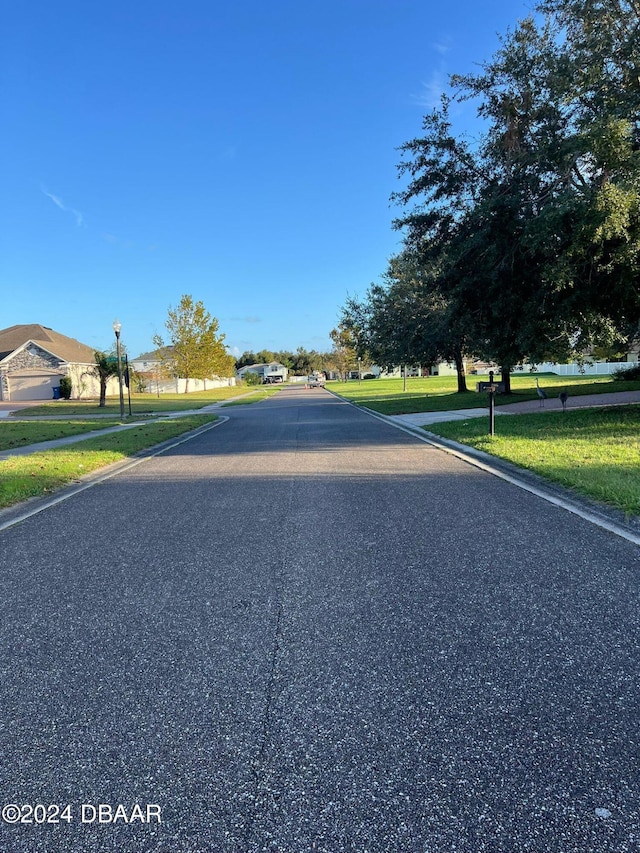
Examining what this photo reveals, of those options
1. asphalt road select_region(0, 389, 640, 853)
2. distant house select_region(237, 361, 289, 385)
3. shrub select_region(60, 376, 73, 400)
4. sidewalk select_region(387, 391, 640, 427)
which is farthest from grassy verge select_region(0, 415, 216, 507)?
distant house select_region(237, 361, 289, 385)

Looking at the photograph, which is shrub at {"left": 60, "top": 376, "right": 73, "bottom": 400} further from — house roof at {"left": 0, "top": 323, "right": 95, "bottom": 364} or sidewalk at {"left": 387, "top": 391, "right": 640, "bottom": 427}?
sidewalk at {"left": 387, "top": 391, "right": 640, "bottom": 427}

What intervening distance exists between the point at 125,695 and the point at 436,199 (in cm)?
1577

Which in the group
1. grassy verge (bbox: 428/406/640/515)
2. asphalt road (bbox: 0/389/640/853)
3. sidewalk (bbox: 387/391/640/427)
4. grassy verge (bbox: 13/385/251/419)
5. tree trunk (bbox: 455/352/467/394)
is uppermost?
tree trunk (bbox: 455/352/467/394)

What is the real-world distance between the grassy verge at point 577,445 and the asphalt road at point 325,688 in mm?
1469

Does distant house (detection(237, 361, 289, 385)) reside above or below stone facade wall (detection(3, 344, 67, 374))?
above

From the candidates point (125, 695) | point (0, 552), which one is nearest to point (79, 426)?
point (0, 552)

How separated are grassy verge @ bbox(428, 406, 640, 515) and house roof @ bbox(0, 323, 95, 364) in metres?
38.8

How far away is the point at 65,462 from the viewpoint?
11.1 meters

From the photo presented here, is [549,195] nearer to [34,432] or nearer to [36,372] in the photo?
[34,432]

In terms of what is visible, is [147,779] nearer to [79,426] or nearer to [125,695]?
[125,695]

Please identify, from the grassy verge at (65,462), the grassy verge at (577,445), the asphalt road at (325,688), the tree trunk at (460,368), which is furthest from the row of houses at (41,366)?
the asphalt road at (325,688)

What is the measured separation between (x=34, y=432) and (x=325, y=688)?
17.9 m

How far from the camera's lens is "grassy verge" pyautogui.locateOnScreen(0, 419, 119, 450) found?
15.4m

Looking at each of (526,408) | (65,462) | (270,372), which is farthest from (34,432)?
(270,372)
